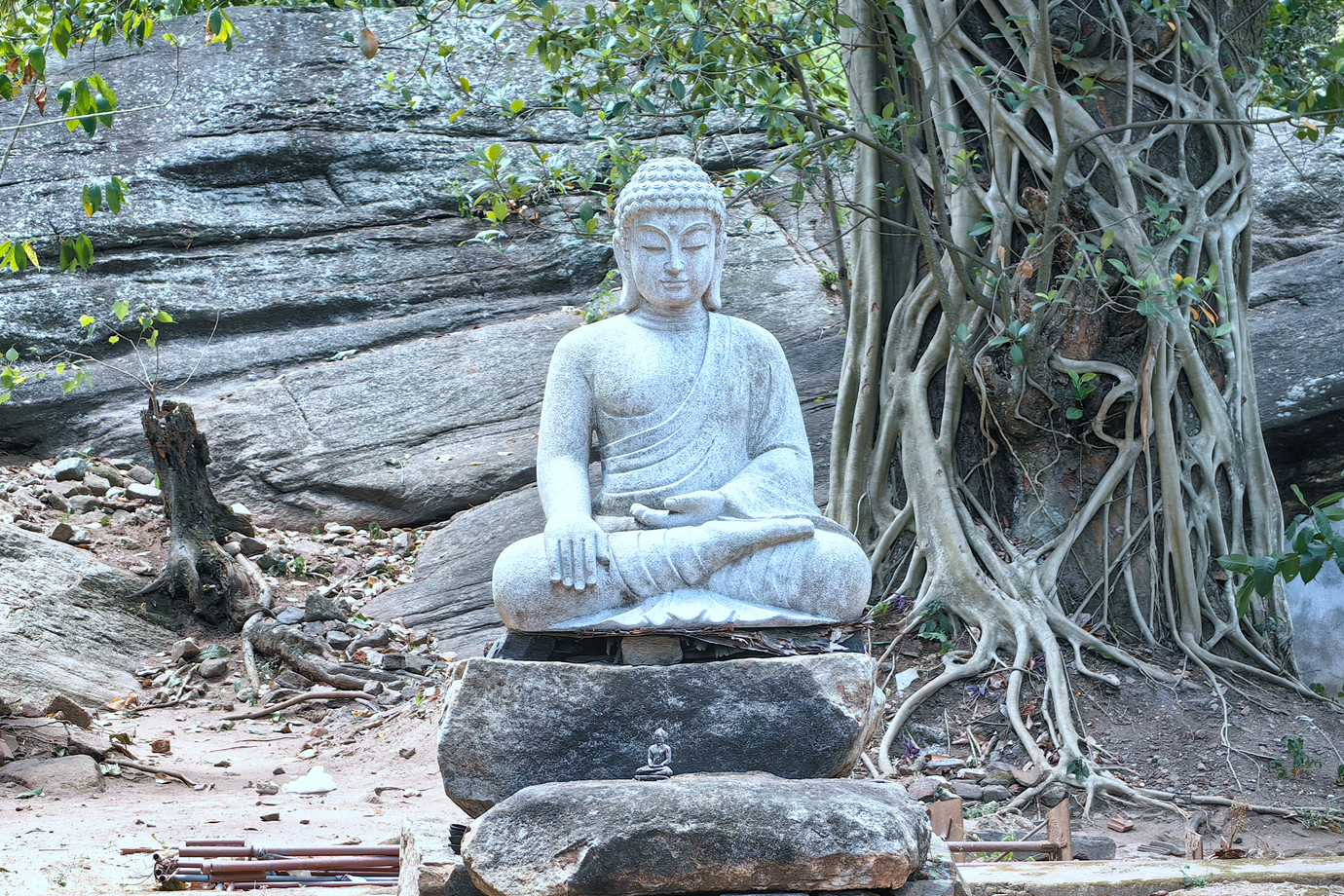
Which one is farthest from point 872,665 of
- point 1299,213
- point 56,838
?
point 1299,213

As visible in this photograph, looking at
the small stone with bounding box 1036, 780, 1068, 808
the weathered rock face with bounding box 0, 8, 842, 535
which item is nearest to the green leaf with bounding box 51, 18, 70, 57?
the weathered rock face with bounding box 0, 8, 842, 535

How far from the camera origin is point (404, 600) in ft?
24.6

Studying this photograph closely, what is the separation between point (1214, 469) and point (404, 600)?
441 cm

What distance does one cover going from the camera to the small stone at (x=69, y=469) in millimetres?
8397

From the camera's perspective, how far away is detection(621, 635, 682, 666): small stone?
3426 mm

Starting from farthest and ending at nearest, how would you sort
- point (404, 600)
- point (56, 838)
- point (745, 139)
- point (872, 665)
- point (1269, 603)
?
point (745, 139)
point (404, 600)
point (1269, 603)
point (56, 838)
point (872, 665)

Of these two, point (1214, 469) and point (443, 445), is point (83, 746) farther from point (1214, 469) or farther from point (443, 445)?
point (1214, 469)

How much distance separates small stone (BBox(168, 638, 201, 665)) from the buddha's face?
4.31 metres

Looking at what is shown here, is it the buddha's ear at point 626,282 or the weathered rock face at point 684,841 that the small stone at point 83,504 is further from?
the weathered rock face at point 684,841

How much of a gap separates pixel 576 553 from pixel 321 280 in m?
7.11

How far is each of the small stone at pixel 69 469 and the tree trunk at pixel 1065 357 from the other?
206 inches

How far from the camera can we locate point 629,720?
3305 mm

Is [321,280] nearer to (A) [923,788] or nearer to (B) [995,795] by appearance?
(A) [923,788]

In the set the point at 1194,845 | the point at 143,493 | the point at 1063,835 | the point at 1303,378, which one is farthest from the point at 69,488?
the point at 1303,378
